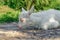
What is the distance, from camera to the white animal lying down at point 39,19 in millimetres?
7785

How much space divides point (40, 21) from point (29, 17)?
41 cm

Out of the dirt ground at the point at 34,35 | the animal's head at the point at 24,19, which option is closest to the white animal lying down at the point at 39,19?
the animal's head at the point at 24,19

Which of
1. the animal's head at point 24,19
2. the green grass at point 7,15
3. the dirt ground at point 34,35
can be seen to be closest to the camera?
the dirt ground at point 34,35

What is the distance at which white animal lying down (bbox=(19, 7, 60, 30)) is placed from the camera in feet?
25.5

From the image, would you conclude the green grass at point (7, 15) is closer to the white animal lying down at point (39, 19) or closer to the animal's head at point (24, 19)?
the white animal lying down at point (39, 19)

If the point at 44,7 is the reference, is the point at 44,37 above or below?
below

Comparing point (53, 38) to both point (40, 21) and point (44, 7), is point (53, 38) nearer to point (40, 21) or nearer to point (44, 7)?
point (40, 21)

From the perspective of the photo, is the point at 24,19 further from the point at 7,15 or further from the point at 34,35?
the point at 7,15

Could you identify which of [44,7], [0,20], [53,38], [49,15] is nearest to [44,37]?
[53,38]

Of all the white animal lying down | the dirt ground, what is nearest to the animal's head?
the white animal lying down

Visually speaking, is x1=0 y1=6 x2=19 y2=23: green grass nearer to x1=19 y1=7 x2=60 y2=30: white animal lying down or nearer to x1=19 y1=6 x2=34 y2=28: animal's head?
x1=19 y1=7 x2=60 y2=30: white animal lying down

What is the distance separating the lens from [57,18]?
28.5 feet

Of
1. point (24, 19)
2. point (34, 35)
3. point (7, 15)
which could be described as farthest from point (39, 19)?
point (7, 15)

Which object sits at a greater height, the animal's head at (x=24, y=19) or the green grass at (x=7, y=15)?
the green grass at (x=7, y=15)
